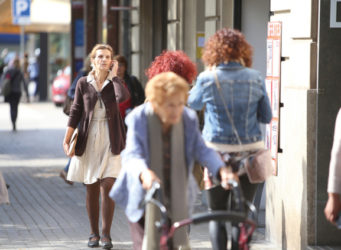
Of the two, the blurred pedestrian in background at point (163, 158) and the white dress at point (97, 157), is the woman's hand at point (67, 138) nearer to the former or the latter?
the white dress at point (97, 157)

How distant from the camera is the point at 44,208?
10438mm

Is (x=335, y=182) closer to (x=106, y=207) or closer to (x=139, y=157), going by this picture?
(x=139, y=157)

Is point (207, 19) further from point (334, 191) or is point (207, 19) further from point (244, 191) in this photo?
point (334, 191)

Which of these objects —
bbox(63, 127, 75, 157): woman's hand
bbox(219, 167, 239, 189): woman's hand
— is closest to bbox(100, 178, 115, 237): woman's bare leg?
bbox(63, 127, 75, 157): woman's hand

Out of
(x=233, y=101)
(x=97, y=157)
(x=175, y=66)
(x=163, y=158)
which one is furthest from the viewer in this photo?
(x=97, y=157)

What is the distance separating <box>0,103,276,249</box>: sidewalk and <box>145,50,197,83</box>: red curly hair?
192 cm

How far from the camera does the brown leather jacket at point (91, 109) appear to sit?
8055mm

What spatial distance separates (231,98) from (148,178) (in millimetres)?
1373

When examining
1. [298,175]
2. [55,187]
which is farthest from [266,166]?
[55,187]

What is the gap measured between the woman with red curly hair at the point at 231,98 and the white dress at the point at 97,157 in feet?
6.24

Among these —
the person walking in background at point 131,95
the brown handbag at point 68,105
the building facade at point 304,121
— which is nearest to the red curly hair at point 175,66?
the building facade at point 304,121

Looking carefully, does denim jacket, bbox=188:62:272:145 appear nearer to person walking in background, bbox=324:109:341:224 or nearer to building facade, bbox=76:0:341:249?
building facade, bbox=76:0:341:249

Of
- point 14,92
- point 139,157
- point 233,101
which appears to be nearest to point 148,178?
point 139,157

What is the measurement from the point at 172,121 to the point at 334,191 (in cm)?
99
